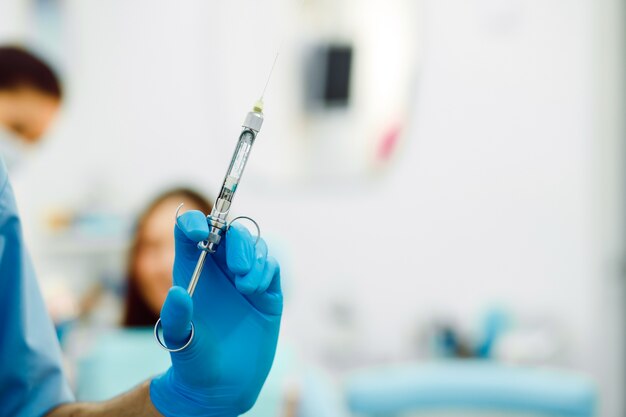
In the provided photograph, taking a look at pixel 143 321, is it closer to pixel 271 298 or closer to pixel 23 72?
pixel 23 72

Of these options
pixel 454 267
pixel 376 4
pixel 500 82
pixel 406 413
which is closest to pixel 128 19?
pixel 376 4

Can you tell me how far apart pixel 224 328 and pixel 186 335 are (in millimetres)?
60

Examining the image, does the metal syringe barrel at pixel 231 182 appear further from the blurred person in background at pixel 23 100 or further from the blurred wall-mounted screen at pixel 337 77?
the blurred wall-mounted screen at pixel 337 77

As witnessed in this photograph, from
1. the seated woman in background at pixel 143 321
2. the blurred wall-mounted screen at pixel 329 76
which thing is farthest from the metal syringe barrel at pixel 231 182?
the blurred wall-mounted screen at pixel 329 76

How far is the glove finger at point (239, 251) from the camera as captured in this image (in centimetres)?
56

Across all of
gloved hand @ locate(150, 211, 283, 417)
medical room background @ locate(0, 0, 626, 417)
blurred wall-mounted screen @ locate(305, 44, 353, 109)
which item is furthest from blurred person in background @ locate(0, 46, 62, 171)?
gloved hand @ locate(150, 211, 283, 417)

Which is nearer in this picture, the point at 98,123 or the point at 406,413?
the point at 406,413

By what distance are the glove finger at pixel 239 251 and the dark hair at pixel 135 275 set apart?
2.95 ft

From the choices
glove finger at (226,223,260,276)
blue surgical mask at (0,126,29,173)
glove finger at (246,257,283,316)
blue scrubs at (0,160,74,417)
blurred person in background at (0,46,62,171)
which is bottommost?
blue scrubs at (0,160,74,417)

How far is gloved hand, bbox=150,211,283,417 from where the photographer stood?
1.86 ft

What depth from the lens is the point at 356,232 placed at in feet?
6.28

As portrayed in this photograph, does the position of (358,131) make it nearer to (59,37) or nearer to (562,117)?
(562,117)

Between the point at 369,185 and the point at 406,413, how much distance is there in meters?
0.71

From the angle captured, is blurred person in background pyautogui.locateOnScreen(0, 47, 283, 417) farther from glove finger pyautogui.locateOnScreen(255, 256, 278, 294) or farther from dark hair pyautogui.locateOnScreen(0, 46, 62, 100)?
dark hair pyautogui.locateOnScreen(0, 46, 62, 100)
